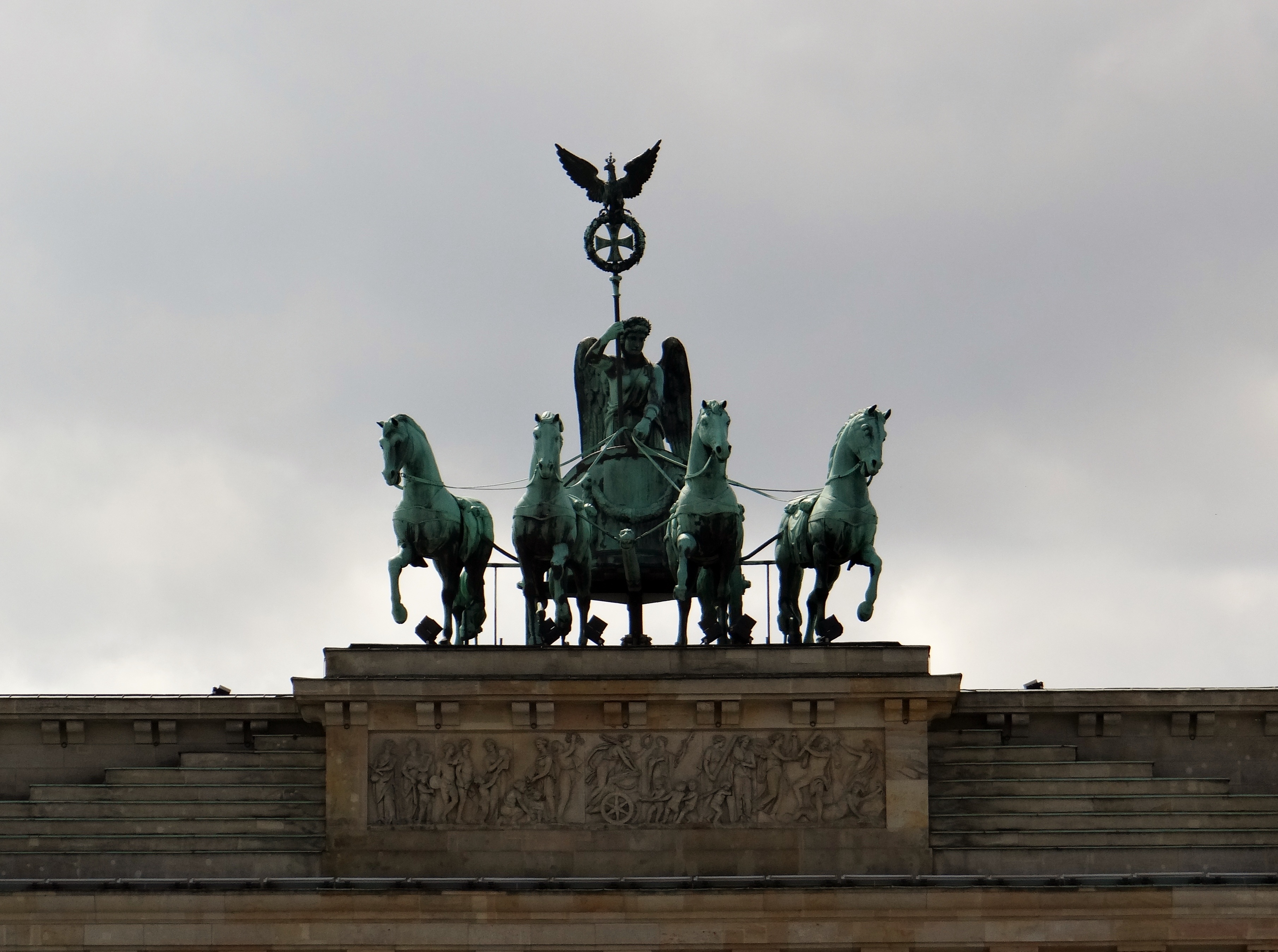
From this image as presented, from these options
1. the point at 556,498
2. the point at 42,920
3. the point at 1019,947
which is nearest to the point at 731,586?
the point at 556,498

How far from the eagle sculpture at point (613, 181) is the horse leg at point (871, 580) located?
335 inches

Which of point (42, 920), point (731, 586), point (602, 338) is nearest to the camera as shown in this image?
point (42, 920)

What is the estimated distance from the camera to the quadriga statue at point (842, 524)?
159ft

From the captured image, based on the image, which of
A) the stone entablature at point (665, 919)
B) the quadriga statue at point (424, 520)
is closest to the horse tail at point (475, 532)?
the quadriga statue at point (424, 520)

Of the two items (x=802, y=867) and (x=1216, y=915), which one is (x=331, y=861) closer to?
(x=802, y=867)

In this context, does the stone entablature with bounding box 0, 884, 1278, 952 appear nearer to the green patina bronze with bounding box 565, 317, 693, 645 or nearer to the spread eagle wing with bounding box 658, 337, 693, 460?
the green patina bronze with bounding box 565, 317, 693, 645

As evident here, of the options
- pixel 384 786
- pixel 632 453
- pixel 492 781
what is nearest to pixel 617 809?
pixel 492 781

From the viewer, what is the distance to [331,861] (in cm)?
4744

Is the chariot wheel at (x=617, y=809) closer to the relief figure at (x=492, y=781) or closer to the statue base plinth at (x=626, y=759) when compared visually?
the statue base plinth at (x=626, y=759)

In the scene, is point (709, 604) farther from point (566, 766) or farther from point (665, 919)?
point (665, 919)

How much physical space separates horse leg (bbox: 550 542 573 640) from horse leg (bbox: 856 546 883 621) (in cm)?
378

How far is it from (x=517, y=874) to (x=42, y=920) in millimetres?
5854

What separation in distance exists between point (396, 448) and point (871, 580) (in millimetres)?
6275

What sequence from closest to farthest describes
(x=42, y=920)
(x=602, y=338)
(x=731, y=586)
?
(x=42, y=920) < (x=731, y=586) < (x=602, y=338)
